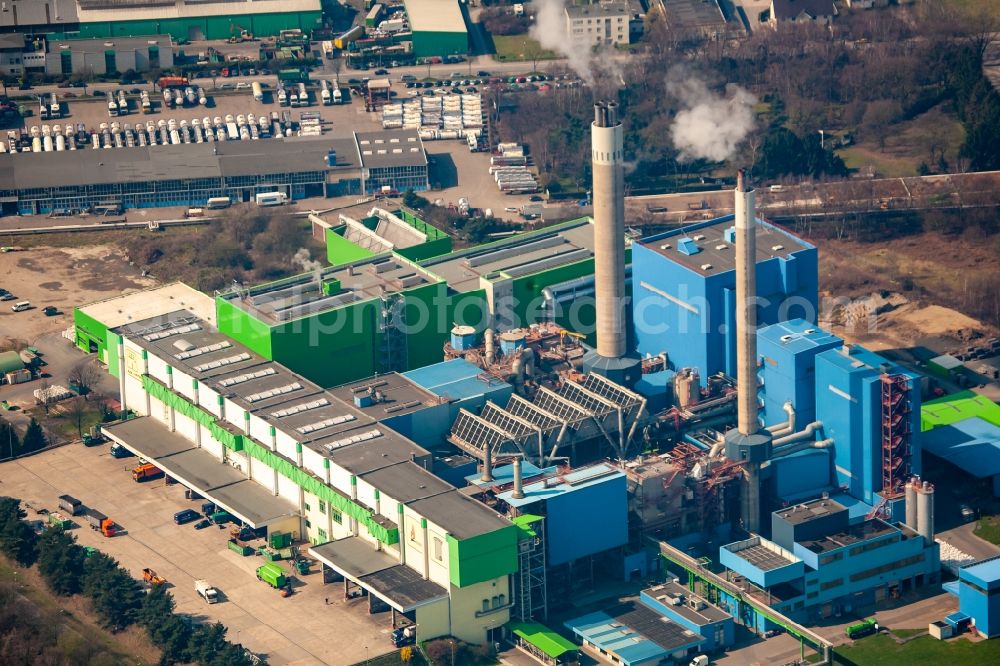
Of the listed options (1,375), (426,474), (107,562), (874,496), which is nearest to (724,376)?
(874,496)

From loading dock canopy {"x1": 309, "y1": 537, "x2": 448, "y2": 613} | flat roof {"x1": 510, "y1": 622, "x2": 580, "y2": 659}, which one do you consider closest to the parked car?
loading dock canopy {"x1": 309, "y1": 537, "x2": 448, "y2": 613}

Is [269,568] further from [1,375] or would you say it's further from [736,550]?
[1,375]

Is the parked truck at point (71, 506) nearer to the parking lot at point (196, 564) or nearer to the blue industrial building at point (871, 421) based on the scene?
the parking lot at point (196, 564)

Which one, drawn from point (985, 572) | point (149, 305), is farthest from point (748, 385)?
point (149, 305)

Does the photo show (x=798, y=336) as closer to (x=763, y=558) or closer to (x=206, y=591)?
(x=763, y=558)

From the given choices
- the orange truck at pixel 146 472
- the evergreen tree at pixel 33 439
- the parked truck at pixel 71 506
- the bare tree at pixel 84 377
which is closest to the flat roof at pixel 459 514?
the orange truck at pixel 146 472
